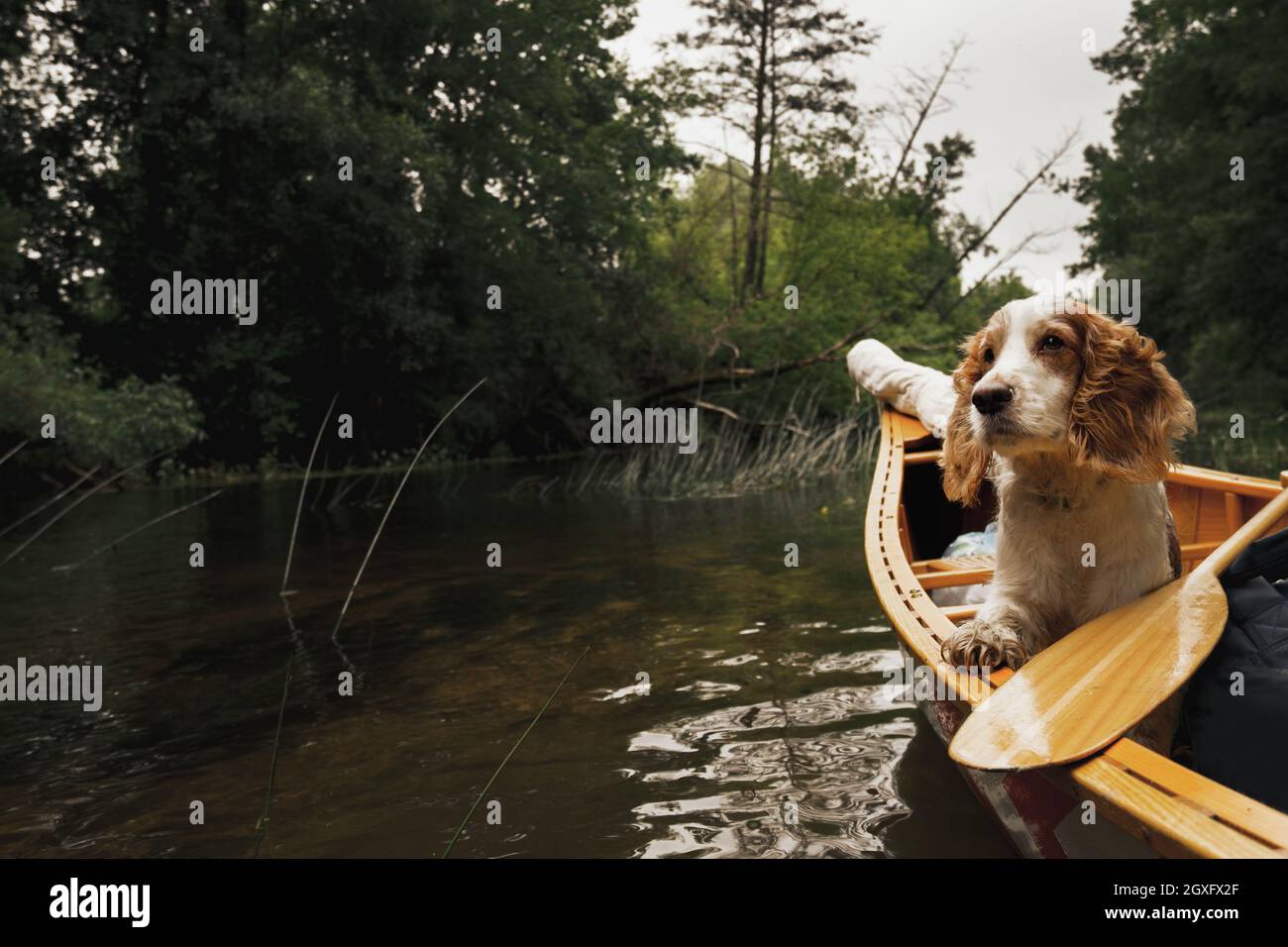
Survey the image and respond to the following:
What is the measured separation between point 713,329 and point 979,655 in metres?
21.3

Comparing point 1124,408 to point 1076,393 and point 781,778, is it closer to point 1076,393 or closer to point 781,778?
point 1076,393

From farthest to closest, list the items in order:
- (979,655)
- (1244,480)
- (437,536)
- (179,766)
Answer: (437,536)
(1244,480)
(179,766)
(979,655)

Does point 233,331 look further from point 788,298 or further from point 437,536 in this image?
Result: point 437,536

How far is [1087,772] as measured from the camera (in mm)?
2137

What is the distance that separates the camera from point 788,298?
22750 mm

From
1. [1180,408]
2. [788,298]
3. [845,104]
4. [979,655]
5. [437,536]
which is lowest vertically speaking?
[437,536]
